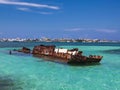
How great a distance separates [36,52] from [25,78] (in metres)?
35.4

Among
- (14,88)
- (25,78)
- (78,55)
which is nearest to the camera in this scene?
(14,88)

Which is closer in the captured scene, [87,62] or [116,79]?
[116,79]

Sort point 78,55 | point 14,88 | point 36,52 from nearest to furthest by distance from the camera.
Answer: point 14,88 < point 78,55 < point 36,52

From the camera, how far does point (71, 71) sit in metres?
31.7

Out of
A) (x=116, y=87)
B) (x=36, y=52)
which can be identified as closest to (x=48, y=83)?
(x=116, y=87)

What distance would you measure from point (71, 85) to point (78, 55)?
15.2 m

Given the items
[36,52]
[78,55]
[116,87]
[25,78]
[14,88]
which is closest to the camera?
[14,88]

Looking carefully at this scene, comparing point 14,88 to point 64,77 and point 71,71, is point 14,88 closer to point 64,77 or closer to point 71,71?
point 64,77

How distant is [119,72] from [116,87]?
27.5ft

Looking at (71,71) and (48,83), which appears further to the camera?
(71,71)

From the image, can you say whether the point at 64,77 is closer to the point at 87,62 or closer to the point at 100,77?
the point at 100,77

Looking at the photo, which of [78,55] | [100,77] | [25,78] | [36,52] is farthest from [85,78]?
[36,52]

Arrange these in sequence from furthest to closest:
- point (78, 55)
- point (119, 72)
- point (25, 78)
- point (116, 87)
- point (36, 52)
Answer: point (36, 52), point (78, 55), point (119, 72), point (25, 78), point (116, 87)

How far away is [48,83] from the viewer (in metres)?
24.1
